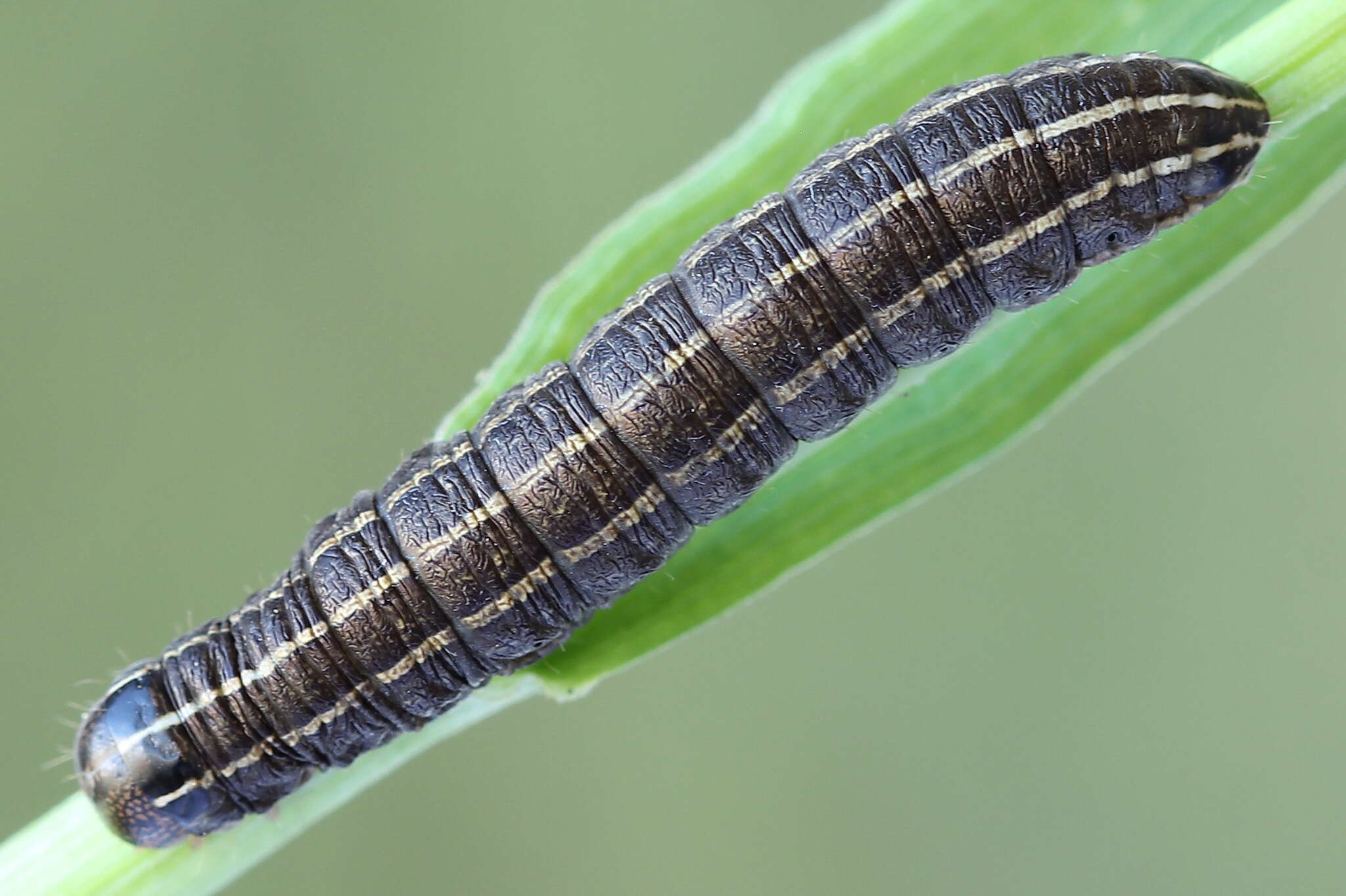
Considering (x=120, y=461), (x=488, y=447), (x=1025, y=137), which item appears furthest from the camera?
(x=120, y=461)

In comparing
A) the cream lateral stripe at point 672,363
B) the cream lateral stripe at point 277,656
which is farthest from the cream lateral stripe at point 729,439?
the cream lateral stripe at point 277,656

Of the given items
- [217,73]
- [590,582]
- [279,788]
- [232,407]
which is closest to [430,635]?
[590,582]

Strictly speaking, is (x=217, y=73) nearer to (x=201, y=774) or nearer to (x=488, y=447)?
(x=488, y=447)

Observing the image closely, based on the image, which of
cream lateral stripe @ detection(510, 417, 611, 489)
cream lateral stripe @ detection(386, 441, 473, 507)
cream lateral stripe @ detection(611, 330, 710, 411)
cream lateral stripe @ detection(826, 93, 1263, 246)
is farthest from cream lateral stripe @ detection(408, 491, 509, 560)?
cream lateral stripe @ detection(826, 93, 1263, 246)

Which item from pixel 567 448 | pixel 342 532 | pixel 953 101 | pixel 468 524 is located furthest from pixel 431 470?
pixel 953 101

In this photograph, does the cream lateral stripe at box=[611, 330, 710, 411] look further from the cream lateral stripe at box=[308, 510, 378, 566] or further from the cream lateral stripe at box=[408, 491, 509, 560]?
the cream lateral stripe at box=[308, 510, 378, 566]

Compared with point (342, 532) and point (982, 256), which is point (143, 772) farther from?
point (982, 256)

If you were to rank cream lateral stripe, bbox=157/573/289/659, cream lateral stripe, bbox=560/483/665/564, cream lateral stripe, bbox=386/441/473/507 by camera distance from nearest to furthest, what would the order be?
cream lateral stripe, bbox=560/483/665/564, cream lateral stripe, bbox=386/441/473/507, cream lateral stripe, bbox=157/573/289/659
